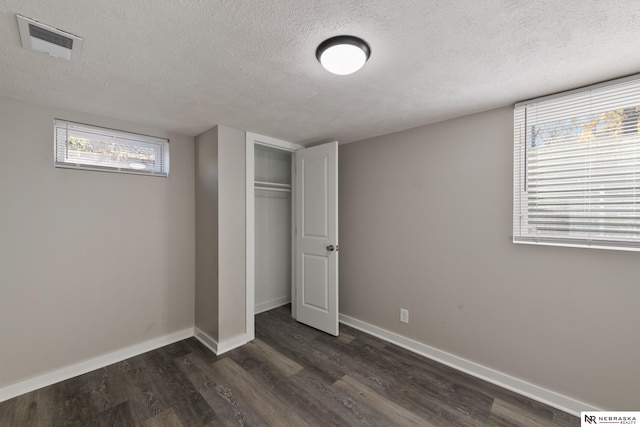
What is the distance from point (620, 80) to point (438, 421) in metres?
2.53

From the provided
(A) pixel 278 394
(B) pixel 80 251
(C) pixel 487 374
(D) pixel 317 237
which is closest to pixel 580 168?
(C) pixel 487 374

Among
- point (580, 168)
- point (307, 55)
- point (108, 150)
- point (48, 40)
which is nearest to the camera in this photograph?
point (48, 40)

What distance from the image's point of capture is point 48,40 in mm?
1344

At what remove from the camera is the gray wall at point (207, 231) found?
2.75m

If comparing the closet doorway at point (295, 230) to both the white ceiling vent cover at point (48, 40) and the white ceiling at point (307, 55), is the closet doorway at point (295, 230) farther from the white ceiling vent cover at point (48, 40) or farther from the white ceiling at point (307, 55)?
the white ceiling vent cover at point (48, 40)

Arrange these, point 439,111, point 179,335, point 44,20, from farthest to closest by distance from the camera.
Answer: point 179,335
point 439,111
point 44,20

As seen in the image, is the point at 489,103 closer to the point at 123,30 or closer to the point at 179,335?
the point at 123,30

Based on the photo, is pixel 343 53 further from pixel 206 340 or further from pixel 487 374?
pixel 206 340

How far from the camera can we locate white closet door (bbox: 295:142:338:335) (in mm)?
3078

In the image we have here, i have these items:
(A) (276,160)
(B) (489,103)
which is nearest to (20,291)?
(A) (276,160)

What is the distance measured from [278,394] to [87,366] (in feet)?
5.72

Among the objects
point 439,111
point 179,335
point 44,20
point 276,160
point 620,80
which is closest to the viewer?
point 44,20

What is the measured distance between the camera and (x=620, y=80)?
68.7 inches

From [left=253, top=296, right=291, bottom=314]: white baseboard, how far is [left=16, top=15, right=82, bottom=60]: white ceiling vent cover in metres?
3.21
